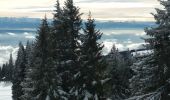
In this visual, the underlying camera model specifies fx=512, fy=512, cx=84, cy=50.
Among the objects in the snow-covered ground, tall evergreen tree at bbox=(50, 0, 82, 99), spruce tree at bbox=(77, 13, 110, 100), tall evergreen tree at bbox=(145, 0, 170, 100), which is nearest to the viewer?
tall evergreen tree at bbox=(145, 0, 170, 100)

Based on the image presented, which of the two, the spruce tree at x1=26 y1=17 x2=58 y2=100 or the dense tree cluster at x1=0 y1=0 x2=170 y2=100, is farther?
the spruce tree at x1=26 y1=17 x2=58 y2=100

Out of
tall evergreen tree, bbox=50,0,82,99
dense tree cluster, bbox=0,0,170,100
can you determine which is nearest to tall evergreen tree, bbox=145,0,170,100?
dense tree cluster, bbox=0,0,170,100

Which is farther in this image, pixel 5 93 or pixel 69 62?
pixel 5 93

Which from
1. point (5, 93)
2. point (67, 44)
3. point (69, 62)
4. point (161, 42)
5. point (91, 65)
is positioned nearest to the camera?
point (161, 42)

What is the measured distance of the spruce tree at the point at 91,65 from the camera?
36.9 metres

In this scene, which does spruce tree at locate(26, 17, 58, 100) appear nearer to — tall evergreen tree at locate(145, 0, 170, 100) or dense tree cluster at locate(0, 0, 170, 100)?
dense tree cluster at locate(0, 0, 170, 100)

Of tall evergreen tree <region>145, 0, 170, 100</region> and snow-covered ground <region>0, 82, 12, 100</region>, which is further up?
tall evergreen tree <region>145, 0, 170, 100</region>

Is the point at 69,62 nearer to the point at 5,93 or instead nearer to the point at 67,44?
the point at 67,44

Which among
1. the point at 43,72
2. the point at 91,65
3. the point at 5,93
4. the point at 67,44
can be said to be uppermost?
the point at 67,44

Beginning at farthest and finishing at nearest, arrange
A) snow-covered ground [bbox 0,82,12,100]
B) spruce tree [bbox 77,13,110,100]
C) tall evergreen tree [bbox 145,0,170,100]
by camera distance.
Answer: snow-covered ground [bbox 0,82,12,100]
spruce tree [bbox 77,13,110,100]
tall evergreen tree [bbox 145,0,170,100]

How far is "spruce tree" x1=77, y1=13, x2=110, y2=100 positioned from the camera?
3694 centimetres

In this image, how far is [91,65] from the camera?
37094mm

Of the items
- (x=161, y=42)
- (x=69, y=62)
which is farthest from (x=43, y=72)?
(x=161, y=42)

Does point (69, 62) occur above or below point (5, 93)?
above
